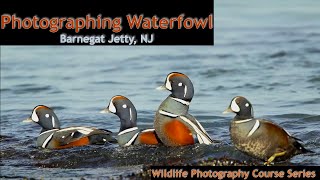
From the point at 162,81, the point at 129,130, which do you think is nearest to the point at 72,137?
the point at 129,130

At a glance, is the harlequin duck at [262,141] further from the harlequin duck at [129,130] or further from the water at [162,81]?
the harlequin duck at [129,130]

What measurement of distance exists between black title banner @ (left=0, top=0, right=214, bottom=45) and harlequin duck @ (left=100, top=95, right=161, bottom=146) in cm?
371

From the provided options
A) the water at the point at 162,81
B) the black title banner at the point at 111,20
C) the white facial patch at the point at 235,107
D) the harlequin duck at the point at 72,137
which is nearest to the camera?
the white facial patch at the point at 235,107

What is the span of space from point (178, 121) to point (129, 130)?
70cm

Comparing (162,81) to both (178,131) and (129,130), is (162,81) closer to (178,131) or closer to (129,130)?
(129,130)

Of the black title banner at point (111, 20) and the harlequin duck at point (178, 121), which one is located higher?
the black title banner at point (111, 20)

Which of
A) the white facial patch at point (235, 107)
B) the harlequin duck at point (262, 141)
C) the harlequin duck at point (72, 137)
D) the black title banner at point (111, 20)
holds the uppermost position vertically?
the black title banner at point (111, 20)

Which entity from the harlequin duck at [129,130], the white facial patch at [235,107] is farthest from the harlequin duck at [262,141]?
the harlequin duck at [129,130]

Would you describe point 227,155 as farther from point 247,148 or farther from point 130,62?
point 130,62

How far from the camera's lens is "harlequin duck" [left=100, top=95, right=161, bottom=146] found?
36.5 feet

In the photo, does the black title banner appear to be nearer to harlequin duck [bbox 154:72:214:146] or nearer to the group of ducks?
the group of ducks

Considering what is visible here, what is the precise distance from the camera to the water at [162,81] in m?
10.7

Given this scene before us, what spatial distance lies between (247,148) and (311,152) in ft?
2.87

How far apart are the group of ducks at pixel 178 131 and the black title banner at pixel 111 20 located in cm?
381
